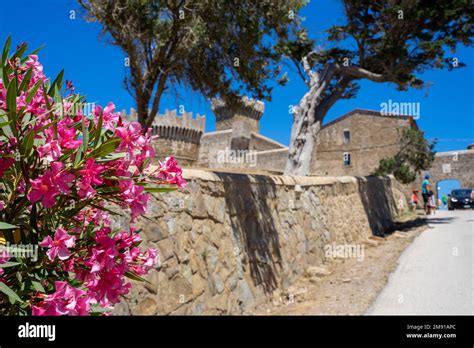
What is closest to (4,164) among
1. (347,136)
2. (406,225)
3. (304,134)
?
(304,134)

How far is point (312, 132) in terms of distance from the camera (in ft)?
40.1

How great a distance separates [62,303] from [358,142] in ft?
119

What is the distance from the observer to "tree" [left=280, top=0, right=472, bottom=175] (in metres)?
11.9

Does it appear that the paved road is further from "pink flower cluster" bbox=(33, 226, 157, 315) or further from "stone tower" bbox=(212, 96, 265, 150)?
"stone tower" bbox=(212, 96, 265, 150)

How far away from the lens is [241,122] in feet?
118

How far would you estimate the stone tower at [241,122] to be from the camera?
3600 cm

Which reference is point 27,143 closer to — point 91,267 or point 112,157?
point 112,157

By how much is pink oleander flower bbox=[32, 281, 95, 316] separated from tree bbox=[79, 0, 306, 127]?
574cm

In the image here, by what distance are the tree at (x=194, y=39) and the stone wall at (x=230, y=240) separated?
97.7 inches
